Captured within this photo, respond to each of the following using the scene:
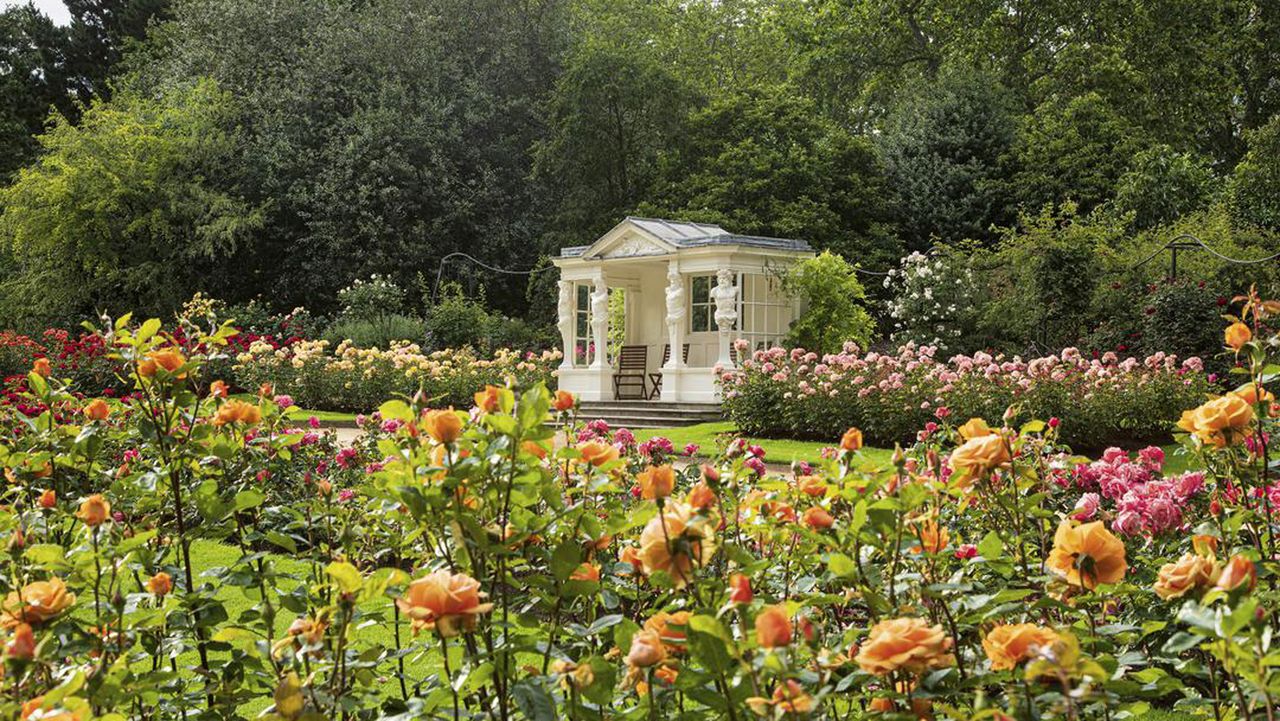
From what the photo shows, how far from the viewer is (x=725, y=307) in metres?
16.3

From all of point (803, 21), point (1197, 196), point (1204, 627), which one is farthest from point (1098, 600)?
point (803, 21)

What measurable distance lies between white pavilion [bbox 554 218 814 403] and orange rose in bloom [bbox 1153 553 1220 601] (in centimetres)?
1412

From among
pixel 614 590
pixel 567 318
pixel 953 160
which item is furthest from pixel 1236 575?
pixel 953 160

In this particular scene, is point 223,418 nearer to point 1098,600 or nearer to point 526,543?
point 526,543

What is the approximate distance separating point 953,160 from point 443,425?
76.9ft

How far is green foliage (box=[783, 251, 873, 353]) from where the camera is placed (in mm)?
16469

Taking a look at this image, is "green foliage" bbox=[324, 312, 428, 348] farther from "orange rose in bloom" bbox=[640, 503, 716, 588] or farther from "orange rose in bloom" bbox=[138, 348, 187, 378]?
"orange rose in bloom" bbox=[640, 503, 716, 588]

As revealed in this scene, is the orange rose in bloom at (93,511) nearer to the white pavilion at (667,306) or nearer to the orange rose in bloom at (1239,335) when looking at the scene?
the orange rose in bloom at (1239,335)

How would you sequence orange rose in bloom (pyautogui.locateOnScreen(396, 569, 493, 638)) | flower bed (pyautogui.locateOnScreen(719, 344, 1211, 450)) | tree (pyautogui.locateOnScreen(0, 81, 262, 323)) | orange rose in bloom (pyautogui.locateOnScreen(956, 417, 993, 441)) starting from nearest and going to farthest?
orange rose in bloom (pyautogui.locateOnScreen(396, 569, 493, 638))
orange rose in bloom (pyautogui.locateOnScreen(956, 417, 993, 441))
flower bed (pyautogui.locateOnScreen(719, 344, 1211, 450))
tree (pyautogui.locateOnScreen(0, 81, 262, 323))

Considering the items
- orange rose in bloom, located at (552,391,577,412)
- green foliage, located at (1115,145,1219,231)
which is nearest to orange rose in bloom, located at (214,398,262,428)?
orange rose in bloom, located at (552,391,577,412)

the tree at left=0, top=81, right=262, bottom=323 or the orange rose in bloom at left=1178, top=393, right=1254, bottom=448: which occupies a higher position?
the tree at left=0, top=81, right=262, bottom=323

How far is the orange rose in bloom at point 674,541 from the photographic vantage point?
1369 mm

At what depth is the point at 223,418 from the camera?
2.27 meters

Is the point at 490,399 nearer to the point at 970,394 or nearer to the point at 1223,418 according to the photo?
the point at 1223,418
